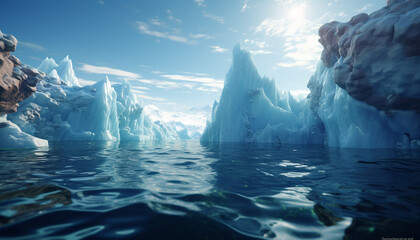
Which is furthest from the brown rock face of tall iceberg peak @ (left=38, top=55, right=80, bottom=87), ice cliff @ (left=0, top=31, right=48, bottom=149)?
tall iceberg peak @ (left=38, top=55, right=80, bottom=87)

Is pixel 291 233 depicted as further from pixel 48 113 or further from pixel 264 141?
pixel 48 113

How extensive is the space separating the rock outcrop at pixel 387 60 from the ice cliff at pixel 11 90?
23.8 m

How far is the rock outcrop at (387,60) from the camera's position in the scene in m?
11.5

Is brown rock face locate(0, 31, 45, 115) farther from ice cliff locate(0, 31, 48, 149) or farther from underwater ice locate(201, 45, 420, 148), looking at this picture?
underwater ice locate(201, 45, 420, 148)

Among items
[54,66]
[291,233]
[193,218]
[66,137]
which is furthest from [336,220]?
[54,66]

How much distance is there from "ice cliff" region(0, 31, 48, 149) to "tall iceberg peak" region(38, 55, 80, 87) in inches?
1718

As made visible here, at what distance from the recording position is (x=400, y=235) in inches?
77.2

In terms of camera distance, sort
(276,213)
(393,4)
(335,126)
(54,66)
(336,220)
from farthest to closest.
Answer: (54,66) → (335,126) → (393,4) → (276,213) → (336,220)

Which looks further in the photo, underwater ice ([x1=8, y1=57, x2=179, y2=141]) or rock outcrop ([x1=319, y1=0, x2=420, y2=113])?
underwater ice ([x1=8, y1=57, x2=179, y2=141])

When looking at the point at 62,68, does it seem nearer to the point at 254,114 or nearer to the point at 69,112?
the point at 69,112

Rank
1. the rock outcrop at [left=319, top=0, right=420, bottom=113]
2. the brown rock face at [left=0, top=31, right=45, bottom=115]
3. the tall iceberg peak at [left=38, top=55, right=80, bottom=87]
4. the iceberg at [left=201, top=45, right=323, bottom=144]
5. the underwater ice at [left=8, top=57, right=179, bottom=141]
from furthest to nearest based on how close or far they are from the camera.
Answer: the tall iceberg peak at [left=38, top=55, right=80, bottom=87]
the underwater ice at [left=8, top=57, right=179, bottom=141]
the iceberg at [left=201, top=45, right=323, bottom=144]
the brown rock face at [left=0, top=31, right=45, bottom=115]
the rock outcrop at [left=319, top=0, right=420, bottom=113]

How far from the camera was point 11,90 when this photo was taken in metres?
13.9

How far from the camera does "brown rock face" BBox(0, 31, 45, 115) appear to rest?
12820 millimetres

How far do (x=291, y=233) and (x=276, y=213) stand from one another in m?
0.51
